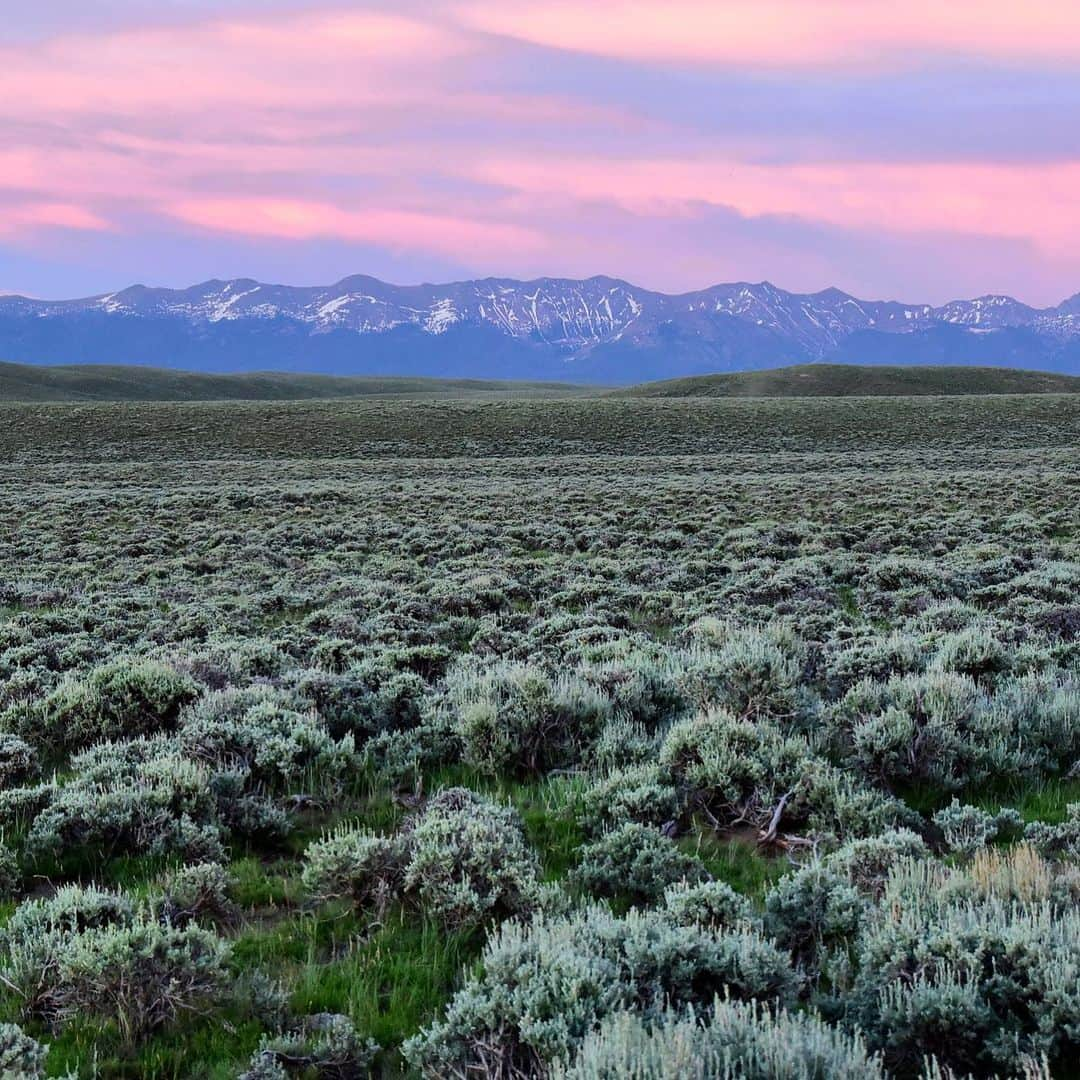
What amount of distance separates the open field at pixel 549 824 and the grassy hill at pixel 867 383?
3912 inches

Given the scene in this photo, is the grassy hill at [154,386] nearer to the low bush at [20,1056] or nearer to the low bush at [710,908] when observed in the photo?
the low bush at [20,1056]

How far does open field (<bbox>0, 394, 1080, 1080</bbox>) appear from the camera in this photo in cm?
330

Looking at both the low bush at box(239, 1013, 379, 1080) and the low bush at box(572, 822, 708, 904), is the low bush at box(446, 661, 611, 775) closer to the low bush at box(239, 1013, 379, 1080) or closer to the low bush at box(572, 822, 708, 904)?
the low bush at box(572, 822, 708, 904)

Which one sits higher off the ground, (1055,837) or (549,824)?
(1055,837)

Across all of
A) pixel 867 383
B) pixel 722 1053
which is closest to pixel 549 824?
pixel 722 1053

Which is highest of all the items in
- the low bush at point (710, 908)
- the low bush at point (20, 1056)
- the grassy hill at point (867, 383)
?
the grassy hill at point (867, 383)

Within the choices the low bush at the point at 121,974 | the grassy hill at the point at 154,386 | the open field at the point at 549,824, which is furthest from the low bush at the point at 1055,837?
Result: the grassy hill at the point at 154,386

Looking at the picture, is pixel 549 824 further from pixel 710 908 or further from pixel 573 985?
pixel 573 985

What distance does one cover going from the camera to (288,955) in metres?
4.14

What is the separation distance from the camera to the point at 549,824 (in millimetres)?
5473

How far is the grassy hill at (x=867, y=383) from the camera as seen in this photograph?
109 metres

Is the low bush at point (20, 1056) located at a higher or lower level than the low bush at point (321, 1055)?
higher

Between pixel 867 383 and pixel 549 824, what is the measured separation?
116 metres

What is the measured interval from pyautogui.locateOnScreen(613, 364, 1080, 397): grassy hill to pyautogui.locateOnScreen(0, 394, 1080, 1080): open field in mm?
99365
